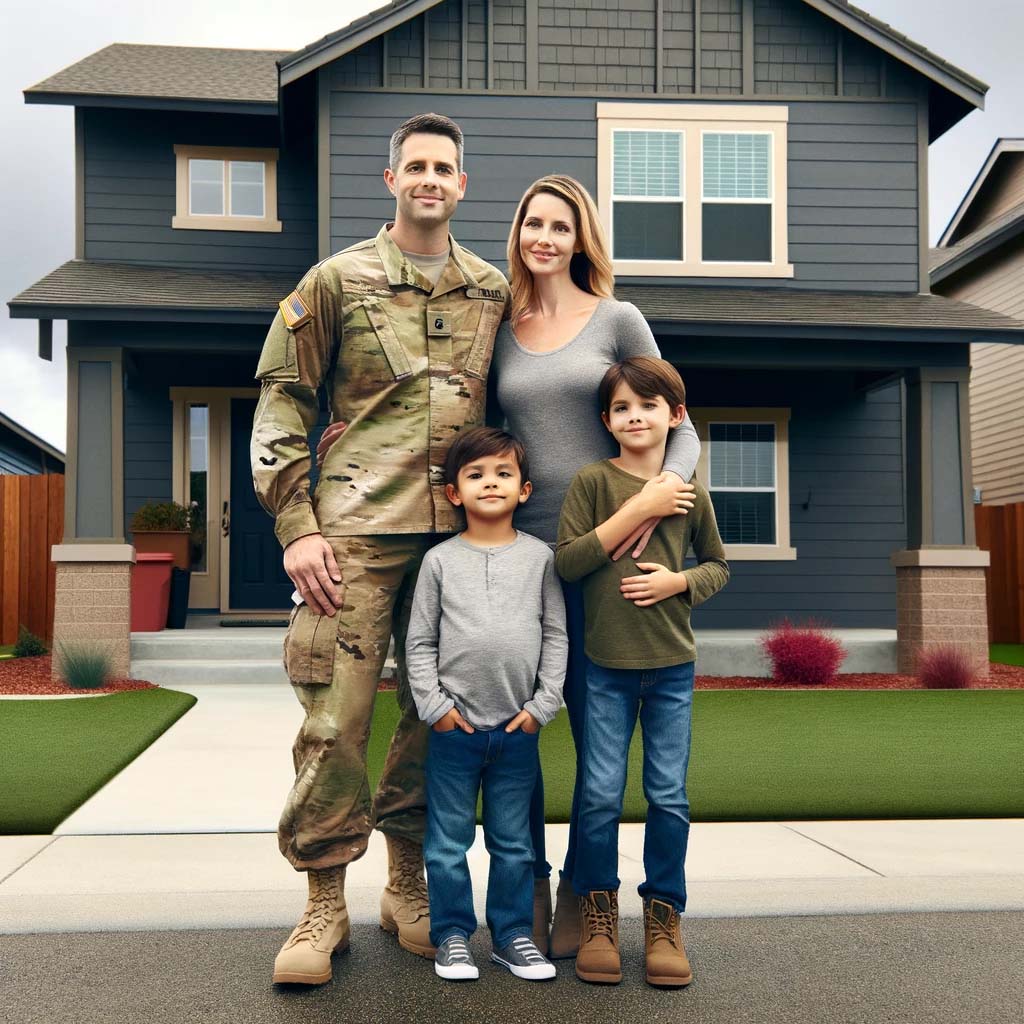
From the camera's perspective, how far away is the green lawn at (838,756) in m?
5.30

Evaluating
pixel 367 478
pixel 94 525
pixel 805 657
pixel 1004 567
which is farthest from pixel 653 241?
pixel 367 478

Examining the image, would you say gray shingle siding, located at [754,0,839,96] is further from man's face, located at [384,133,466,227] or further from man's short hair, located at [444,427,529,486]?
man's short hair, located at [444,427,529,486]

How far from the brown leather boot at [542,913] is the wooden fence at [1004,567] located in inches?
514

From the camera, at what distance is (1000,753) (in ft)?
21.7

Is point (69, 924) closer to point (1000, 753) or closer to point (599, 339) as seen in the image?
point (599, 339)

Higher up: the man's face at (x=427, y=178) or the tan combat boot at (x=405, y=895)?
the man's face at (x=427, y=178)

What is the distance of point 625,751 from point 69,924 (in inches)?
70.6

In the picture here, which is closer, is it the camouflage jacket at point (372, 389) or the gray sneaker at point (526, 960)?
the gray sneaker at point (526, 960)

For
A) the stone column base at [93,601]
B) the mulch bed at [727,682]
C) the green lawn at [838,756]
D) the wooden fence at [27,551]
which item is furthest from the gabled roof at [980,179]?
the stone column base at [93,601]

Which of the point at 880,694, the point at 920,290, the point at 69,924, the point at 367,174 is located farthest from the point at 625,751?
the point at 920,290

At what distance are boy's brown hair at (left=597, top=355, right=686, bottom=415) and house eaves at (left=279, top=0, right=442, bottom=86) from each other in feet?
28.3

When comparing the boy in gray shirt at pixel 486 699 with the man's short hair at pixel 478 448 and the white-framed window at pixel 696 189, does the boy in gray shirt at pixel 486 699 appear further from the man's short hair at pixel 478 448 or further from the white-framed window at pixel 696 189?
the white-framed window at pixel 696 189

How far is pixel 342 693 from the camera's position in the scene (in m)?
3.09

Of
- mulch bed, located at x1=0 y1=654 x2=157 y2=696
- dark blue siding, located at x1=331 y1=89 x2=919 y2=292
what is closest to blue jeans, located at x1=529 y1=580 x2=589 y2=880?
mulch bed, located at x1=0 y1=654 x2=157 y2=696
